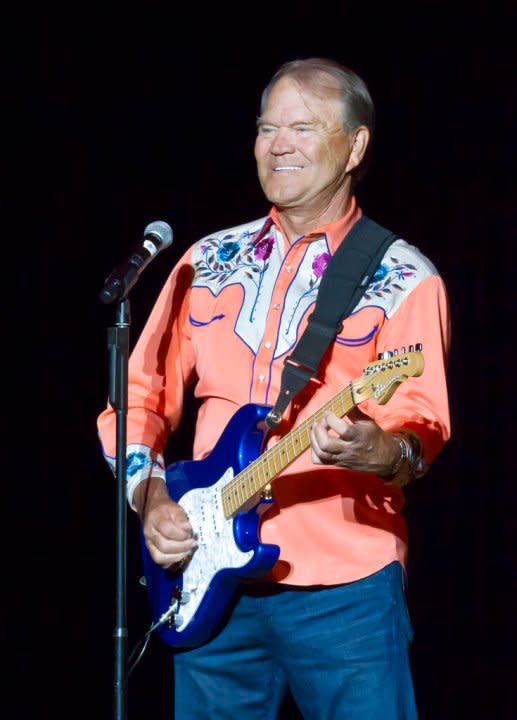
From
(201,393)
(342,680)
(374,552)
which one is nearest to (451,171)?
(201,393)

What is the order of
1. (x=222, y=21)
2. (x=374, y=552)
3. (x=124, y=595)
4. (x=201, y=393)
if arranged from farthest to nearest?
(x=222, y=21), (x=201, y=393), (x=374, y=552), (x=124, y=595)

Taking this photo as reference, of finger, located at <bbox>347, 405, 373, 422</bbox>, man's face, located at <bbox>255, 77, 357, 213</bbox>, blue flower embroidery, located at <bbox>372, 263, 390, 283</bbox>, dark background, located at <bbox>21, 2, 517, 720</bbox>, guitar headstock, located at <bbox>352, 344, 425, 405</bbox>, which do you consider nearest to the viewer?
guitar headstock, located at <bbox>352, 344, 425, 405</bbox>

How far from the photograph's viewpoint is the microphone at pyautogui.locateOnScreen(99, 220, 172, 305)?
1.99 metres

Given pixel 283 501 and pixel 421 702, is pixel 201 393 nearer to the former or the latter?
pixel 283 501

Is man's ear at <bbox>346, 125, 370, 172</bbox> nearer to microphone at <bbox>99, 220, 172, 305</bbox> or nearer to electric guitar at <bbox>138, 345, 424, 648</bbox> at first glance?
microphone at <bbox>99, 220, 172, 305</bbox>

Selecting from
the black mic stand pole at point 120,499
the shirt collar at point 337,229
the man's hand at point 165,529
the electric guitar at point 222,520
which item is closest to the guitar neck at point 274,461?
the electric guitar at point 222,520

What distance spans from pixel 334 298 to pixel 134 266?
0.45m

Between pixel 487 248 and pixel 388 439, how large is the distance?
4.87 ft

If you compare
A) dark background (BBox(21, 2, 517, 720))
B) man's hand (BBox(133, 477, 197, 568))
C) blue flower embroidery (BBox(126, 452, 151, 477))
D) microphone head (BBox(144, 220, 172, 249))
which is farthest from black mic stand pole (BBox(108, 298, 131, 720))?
dark background (BBox(21, 2, 517, 720))

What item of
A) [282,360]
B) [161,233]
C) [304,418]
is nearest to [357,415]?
[304,418]

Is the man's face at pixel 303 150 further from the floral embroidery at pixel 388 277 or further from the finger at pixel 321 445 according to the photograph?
the finger at pixel 321 445

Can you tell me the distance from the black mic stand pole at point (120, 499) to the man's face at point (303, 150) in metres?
0.57

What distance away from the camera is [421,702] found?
11.1 feet

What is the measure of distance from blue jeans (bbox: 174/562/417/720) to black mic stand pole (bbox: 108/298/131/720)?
12.4 inches
